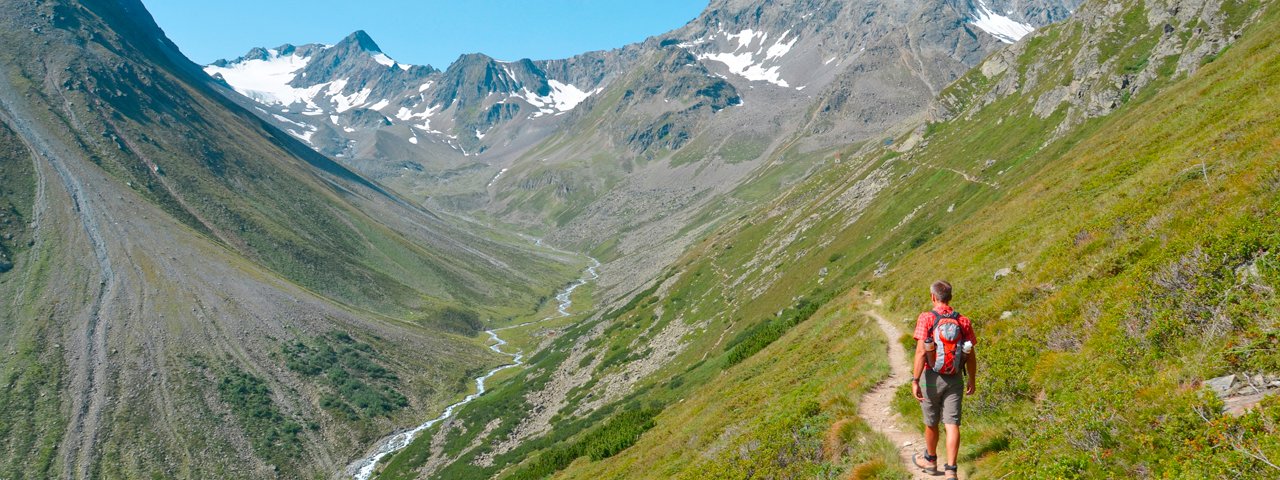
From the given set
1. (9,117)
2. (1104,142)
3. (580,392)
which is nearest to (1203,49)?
(1104,142)

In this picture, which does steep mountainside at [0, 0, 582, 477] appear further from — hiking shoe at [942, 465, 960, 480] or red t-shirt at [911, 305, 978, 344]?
red t-shirt at [911, 305, 978, 344]

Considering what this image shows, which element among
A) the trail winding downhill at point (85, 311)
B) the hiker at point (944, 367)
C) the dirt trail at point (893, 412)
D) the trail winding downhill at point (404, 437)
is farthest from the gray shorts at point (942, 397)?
the trail winding downhill at point (85, 311)

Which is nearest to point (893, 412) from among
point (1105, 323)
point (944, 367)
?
point (944, 367)

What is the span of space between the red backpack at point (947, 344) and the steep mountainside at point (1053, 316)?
1.81m

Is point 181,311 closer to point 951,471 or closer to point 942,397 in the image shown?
point 942,397

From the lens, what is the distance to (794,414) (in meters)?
17.3

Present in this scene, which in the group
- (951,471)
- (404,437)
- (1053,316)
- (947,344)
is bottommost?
(404,437)

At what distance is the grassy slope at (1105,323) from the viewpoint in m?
8.77

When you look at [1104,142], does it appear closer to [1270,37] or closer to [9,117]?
[1270,37]

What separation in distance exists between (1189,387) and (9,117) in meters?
239

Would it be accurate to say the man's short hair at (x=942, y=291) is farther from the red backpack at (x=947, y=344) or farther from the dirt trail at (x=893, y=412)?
the dirt trail at (x=893, y=412)

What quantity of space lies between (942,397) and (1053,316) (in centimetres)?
596

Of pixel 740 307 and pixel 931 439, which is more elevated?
pixel 931 439

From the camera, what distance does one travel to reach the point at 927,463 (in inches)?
439
